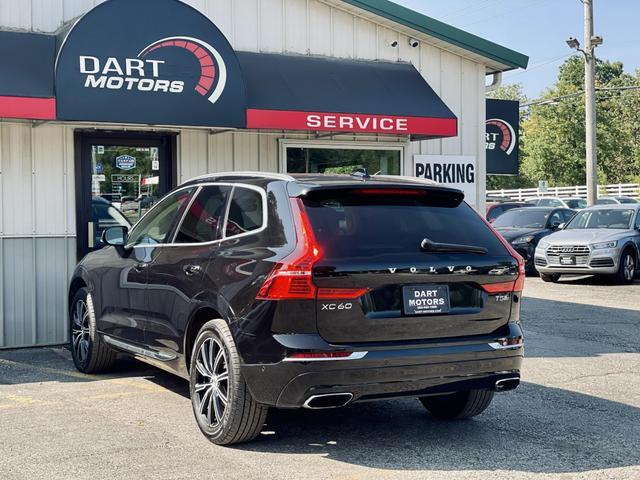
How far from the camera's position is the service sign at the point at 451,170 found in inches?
496

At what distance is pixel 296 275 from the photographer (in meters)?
5.42

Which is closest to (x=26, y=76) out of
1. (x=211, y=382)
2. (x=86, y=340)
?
(x=86, y=340)

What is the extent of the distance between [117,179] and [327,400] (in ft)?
20.5

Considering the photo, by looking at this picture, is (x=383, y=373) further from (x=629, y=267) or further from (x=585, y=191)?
(x=585, y=191)

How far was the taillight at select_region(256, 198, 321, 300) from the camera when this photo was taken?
541 centimetres

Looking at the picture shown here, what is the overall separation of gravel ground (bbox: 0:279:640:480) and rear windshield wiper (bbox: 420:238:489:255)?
1.30 metres

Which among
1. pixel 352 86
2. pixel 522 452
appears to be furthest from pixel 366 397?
pixel 352 86

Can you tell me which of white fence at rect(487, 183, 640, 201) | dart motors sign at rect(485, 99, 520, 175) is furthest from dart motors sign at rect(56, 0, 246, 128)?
white fence at rect(487, 183, 640, 201)

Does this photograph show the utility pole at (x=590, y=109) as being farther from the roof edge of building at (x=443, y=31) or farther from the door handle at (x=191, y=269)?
the door handle at (x=191, y=269)

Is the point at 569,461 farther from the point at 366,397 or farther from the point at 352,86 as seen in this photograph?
the point at 352,86

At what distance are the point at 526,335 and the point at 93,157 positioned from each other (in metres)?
5.62

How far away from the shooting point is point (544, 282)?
18984 millimetres

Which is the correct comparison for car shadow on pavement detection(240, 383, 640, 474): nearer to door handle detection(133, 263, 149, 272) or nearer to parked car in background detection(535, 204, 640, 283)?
door handle detection(133, 263, 149, 272)

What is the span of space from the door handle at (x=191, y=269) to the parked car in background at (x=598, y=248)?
12993 millimetres
